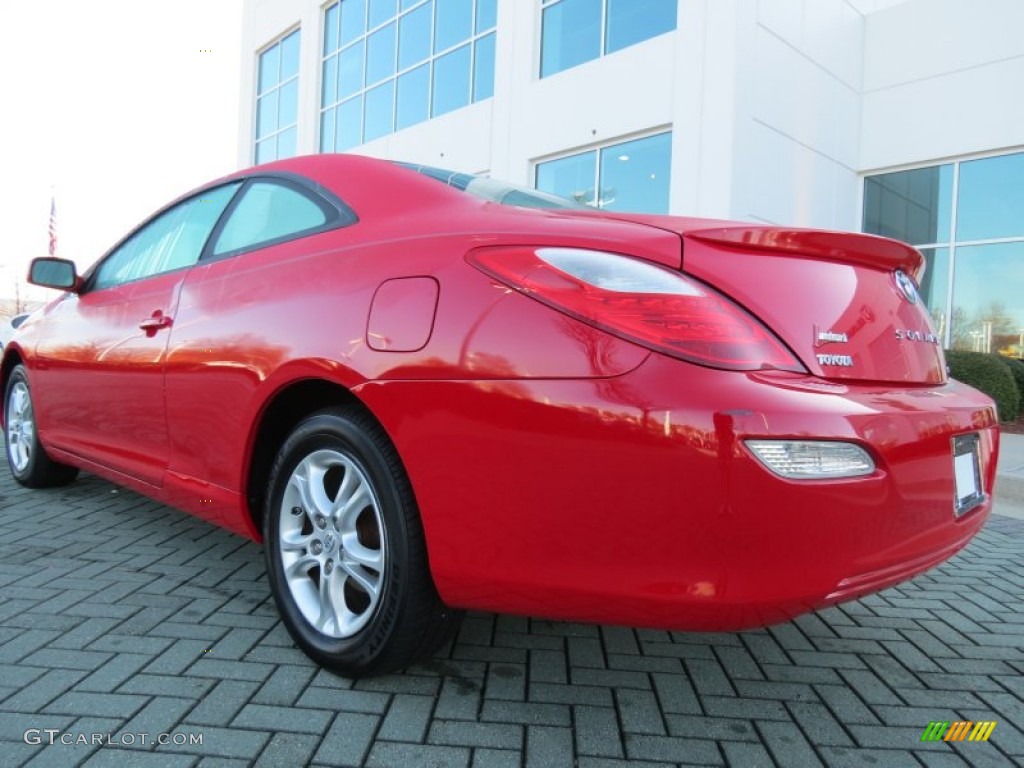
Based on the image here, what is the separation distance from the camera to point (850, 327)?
1.73 metres

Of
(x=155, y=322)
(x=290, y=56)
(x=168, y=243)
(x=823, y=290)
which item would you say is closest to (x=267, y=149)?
(x=290, y=56)

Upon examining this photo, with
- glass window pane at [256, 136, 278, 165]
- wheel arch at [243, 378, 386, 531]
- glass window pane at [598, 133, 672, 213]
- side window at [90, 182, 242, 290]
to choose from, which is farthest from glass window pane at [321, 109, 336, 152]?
wheel arch at [243, 378, 386, 531]

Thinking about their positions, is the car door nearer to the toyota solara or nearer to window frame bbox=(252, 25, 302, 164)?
the toyota solara

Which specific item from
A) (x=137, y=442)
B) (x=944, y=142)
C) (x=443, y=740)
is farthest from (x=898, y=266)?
(x=944, y=142)

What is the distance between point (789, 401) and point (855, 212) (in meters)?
10.9

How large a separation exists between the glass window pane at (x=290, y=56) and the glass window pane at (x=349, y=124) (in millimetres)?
3236

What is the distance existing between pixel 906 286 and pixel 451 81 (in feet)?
41.9

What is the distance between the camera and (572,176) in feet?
36.3

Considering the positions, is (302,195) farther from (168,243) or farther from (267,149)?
(267,149)

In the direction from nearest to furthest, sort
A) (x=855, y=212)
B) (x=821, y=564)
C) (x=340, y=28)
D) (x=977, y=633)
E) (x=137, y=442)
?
(x=821, y=564) < (x=977, y=633) < (x=137, y=442) < (x=855, y=212) < (x=340, y=28)

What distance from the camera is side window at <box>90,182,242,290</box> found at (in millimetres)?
2904

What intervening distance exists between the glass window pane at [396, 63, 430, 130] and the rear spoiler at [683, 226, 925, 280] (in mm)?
13206

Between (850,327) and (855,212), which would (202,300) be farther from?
(855,212)

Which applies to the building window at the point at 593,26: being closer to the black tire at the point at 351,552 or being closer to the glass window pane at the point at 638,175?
the glass window pane at the point at 638,175
